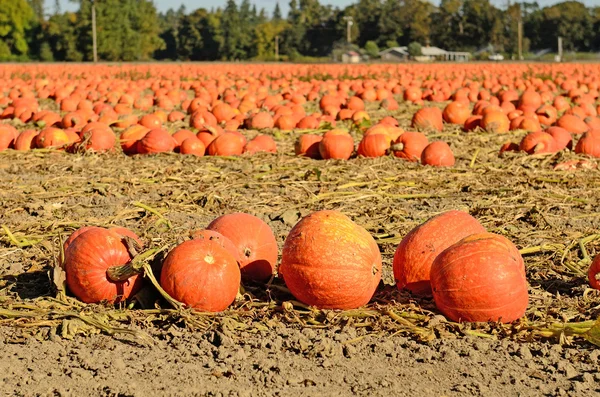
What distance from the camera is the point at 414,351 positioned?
3.53 m

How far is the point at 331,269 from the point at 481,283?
69cm

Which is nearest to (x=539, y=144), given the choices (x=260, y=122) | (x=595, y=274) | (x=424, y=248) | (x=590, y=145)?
(x=590, y=145)

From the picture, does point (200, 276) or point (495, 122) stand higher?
point (495, 122)

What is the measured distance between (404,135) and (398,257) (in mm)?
4803

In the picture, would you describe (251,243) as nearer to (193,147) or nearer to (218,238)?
(218,238)

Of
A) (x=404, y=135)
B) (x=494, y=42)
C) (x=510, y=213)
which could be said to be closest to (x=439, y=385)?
(x=510, y=213)

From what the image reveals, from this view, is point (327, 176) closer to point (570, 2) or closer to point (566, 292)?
point (566, 292)

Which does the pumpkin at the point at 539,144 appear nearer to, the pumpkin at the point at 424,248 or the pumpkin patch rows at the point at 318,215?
the pumpkin patch rows at the point at 318,215

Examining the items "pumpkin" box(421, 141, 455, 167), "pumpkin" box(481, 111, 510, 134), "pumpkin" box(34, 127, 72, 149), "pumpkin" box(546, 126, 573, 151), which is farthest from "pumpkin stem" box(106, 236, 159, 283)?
"pumpkin" box(481, 111, 510, 134)

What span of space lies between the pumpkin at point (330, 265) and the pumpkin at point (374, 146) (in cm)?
502

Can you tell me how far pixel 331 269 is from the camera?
3895mm

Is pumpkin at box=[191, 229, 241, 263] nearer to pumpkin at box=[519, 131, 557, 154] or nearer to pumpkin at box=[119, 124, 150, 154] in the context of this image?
pumpkin at box=[519, 131, 557, 154]

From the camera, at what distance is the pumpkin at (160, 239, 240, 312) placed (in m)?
3.85

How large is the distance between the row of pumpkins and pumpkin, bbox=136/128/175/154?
5.33m
